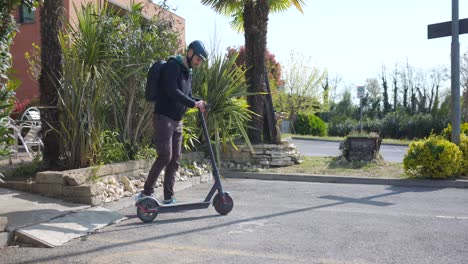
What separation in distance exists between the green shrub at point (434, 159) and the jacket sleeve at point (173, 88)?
5.11 m

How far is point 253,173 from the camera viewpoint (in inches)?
368

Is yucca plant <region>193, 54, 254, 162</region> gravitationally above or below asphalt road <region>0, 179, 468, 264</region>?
above

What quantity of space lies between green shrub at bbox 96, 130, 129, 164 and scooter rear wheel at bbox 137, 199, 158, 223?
1.70 meters

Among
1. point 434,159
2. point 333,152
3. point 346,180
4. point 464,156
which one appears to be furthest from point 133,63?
point 333,152

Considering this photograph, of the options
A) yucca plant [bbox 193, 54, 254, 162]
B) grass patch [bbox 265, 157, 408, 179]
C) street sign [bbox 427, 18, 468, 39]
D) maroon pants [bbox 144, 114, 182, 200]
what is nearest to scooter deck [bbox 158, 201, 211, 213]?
maroon pants [bbox 144, 114, 182, 200]

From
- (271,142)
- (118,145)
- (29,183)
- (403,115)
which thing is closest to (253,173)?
(271,142)

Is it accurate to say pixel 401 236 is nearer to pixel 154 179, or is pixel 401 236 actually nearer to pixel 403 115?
pixel 154 179

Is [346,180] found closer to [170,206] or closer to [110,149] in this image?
[110,149]

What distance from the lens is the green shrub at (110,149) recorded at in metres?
6.75

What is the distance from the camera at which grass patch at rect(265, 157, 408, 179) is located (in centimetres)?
920

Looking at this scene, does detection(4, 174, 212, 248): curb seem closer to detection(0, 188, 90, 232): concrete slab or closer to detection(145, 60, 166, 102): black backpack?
detection(0, 188, 90, 232): concrete slab

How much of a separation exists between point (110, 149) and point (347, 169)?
503 centimetres

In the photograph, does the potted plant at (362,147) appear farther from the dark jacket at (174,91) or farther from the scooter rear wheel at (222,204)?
the dark jacket at (174,91)

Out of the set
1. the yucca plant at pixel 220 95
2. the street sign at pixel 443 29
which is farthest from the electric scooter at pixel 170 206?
the street sign at pixel 443 29
